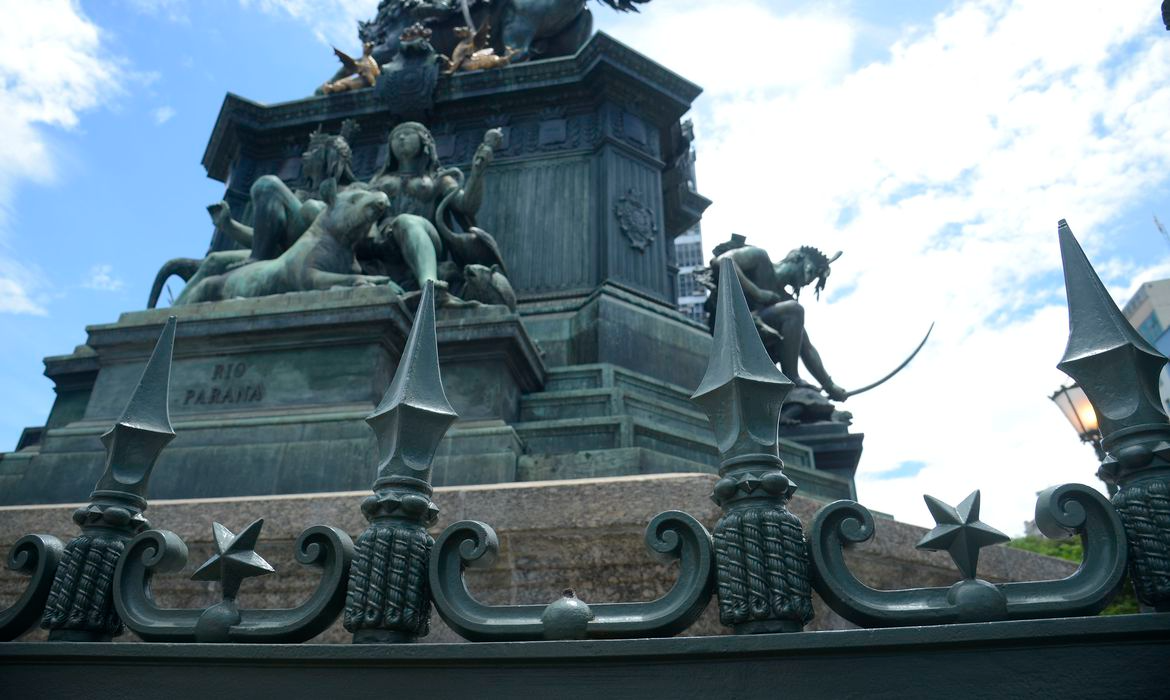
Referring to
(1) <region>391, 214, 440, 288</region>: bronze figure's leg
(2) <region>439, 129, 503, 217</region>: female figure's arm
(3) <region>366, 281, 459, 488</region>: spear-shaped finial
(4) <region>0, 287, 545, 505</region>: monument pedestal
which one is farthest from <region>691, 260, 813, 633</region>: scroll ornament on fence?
(2) <region>439, 129, 503, 217</region>: female figure's arm

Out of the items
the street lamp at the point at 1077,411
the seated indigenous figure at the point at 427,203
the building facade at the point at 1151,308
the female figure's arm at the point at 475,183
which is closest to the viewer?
the street lamp at the point at 1077,411

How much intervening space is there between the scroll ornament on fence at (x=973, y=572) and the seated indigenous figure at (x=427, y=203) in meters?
6.43

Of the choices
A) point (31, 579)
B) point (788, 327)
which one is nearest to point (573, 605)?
point (31, 579)

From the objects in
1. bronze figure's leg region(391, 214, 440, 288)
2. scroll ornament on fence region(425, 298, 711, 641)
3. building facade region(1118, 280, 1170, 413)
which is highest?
building facade region(1118, 280, 1170, 413)

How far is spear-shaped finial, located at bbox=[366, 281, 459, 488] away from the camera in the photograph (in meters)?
2.03

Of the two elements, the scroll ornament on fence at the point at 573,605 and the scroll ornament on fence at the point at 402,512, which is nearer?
the scroll ornament on fence at the point at 573,605

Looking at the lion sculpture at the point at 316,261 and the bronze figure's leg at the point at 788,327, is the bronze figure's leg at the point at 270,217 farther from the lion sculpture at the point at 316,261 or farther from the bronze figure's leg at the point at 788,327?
the bronze figure's leg at the point at 788,327

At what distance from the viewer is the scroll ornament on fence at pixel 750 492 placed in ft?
5.74

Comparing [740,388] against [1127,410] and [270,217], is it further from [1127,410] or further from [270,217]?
[270,217]

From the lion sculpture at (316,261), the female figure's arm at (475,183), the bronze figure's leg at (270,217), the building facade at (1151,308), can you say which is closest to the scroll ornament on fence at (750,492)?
the lion sculpture at (316,261)

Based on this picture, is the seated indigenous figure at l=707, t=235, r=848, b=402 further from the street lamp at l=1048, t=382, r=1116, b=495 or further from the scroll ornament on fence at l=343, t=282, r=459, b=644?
the scroll ornament on fence at l=343, t=282, r=459, b=644

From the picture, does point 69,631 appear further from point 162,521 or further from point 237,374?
→ point 237,374

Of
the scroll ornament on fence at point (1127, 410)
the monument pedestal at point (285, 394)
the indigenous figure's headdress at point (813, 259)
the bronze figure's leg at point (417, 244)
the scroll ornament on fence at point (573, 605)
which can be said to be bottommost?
the scroll ornament on fence at point (573, 605)

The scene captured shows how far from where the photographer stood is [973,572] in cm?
174
